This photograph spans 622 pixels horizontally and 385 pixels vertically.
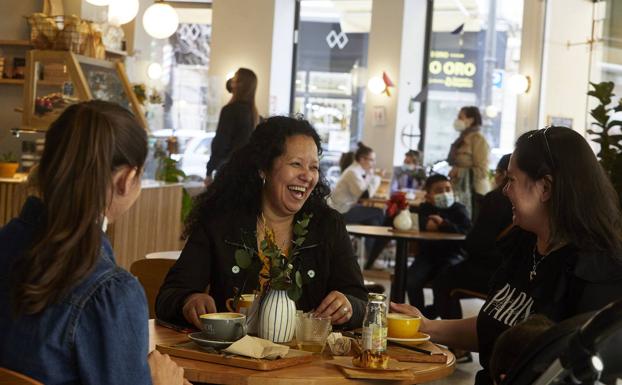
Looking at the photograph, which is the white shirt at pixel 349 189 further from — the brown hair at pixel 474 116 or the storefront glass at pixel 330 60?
the storefront glass at pixel 330 60

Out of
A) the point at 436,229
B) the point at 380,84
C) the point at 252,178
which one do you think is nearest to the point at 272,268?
the point at 252,178

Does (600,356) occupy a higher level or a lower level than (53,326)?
higher

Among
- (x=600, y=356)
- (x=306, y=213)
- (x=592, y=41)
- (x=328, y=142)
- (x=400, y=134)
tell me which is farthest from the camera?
(x=328, y=142)

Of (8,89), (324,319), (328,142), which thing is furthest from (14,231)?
(328,142)

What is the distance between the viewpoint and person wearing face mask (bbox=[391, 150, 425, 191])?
503 inches

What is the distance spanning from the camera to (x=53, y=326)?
5.39 ft

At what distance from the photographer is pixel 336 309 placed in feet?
9.21

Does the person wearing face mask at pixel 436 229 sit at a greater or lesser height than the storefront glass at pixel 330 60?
lesser

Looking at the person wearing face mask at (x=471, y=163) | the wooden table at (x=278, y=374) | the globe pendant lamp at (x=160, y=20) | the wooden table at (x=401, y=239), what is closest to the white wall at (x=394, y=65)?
the person wearing face mask at (x=471, y=163)

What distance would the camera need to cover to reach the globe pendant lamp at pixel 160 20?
9312 millimetres

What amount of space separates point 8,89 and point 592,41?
648 centimetres

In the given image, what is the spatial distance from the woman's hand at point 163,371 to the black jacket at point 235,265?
99 cm

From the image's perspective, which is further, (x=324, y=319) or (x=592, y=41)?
(x=592, y=41)

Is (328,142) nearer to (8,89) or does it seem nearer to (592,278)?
(8,89)
